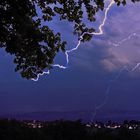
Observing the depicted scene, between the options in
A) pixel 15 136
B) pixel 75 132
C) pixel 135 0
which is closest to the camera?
pixel 135 0

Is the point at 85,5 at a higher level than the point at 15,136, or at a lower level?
higher

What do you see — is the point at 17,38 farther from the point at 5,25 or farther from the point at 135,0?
the point at 135,0

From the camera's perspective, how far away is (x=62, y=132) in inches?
846

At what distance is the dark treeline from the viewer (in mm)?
20031

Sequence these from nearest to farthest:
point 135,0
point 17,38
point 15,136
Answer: point 17,38 < point 135,0 < point 15,136

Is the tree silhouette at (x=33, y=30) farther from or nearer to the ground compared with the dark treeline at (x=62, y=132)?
farther from the ground

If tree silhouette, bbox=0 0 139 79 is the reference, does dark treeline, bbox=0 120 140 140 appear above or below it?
below

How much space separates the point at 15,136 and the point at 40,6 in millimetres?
5467

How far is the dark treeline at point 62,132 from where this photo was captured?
20.0 metres

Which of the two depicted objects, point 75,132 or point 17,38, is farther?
point 75,132

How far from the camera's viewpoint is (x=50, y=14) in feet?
65.8

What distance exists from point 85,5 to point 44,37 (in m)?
2.15

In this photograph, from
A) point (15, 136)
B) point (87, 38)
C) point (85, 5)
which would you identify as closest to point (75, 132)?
point (15, 136)

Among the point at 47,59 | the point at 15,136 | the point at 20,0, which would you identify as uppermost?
the point at 20,0
